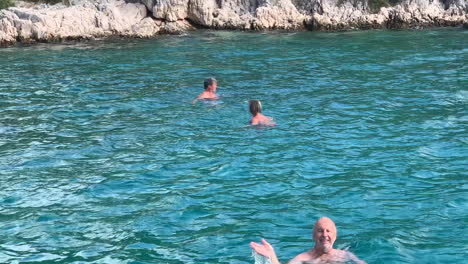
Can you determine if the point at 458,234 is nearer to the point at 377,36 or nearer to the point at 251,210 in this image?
the point at 251,210

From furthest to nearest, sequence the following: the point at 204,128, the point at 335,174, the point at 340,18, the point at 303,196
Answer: the point at 340,18
the point at 204,128
the point at 335,174
the point at 303,196

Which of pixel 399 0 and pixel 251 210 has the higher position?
pixel 399 0

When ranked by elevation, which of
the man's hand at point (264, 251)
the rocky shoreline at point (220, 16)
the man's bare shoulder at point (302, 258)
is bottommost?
the man's bare shoulder at point (302, 258)

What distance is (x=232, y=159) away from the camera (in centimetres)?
1312

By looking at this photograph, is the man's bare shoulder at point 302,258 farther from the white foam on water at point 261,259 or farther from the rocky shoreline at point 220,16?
the rocky shoreline at point 220,16

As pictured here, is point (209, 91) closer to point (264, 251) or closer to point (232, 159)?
point (232, 159)

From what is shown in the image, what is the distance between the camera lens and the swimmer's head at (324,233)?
816 cm

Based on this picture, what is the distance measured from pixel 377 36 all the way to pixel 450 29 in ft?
10.3

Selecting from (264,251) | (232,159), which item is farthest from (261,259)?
(232,159)

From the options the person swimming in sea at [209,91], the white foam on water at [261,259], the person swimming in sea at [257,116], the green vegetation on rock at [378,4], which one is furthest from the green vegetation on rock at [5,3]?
the white foam on water at [261,259]

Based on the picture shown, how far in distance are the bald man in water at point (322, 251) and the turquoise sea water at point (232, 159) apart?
427 mm

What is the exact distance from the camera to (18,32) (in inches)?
1131

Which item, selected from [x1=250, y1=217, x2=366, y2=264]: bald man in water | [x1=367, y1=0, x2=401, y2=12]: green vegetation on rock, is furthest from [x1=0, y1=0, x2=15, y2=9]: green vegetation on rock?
[x1=250, y1=217, x2=366, y2=264]: bald man in water

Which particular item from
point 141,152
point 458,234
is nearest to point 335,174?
point 458,234
